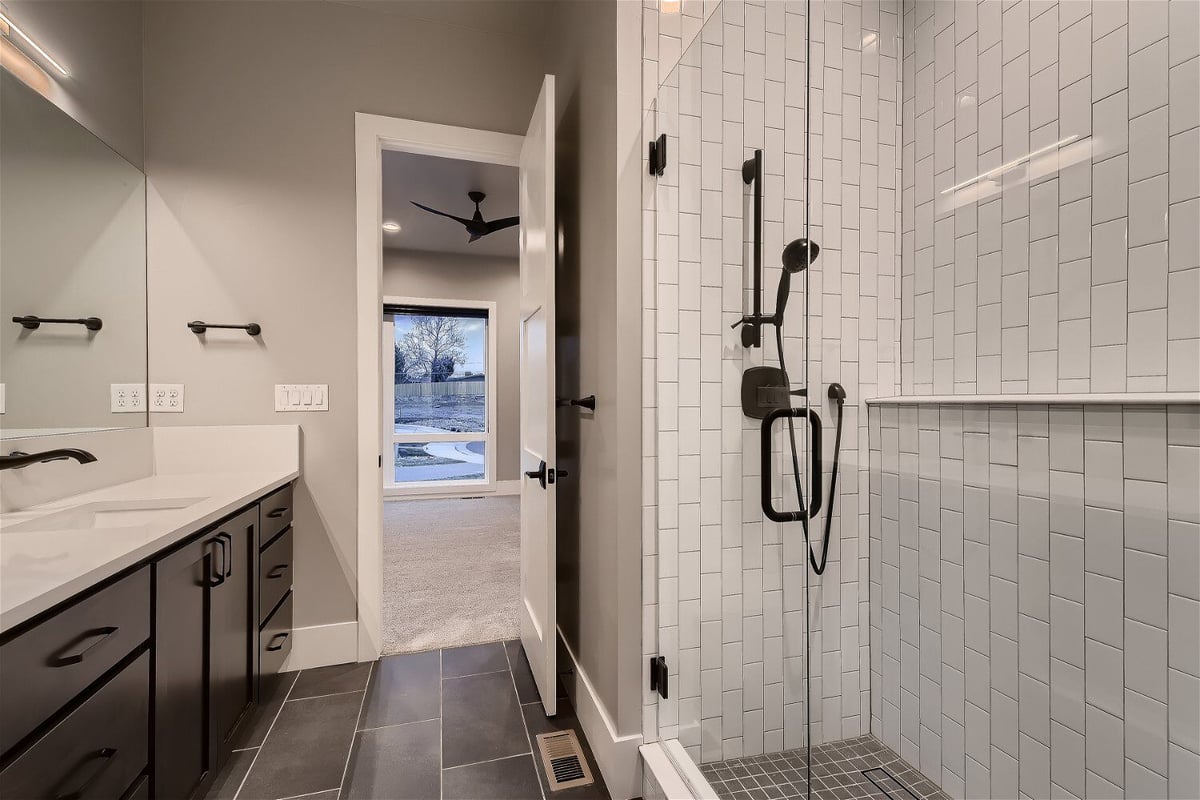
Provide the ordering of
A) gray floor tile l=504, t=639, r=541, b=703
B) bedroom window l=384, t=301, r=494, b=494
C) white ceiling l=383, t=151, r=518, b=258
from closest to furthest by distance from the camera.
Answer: gray floor tile l=504, t=639, r=541, b=703 → white ceiling l=383, t=151, r=518, b=258 → bedroom window l=384, t=301, r=494, b=494

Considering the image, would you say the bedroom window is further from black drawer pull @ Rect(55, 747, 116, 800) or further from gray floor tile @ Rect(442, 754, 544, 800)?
black drawer pull @ Rect(55, 747, 116, 800)

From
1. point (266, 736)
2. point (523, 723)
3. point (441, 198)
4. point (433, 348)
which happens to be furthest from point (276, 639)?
point (433, 348)

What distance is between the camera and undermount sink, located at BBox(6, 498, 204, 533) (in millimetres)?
1271

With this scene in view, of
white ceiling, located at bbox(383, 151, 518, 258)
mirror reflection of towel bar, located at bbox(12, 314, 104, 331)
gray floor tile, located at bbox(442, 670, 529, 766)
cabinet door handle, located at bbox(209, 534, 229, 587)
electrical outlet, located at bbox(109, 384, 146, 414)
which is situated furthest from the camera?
white ceiling, located at bbox(383, 151, 518, 258)

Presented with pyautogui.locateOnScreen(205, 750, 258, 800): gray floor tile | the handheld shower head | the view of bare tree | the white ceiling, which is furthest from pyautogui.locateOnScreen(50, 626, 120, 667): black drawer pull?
the view of bare tree

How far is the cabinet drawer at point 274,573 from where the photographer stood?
73.4 inches

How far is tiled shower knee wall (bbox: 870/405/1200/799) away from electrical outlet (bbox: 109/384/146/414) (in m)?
2.63

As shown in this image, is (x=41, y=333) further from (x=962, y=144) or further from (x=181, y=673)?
(x=962, y=144)

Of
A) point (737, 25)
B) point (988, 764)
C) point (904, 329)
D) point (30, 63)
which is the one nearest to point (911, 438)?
point (904, 329)

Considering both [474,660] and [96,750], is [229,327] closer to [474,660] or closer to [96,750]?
[96,750]

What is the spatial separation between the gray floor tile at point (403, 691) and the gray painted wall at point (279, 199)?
0.31m

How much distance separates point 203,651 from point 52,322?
3.91 feet

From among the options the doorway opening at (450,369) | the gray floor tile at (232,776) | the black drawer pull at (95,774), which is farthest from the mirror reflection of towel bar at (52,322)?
the doorway opening at (450,369)

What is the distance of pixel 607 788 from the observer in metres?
1.54
